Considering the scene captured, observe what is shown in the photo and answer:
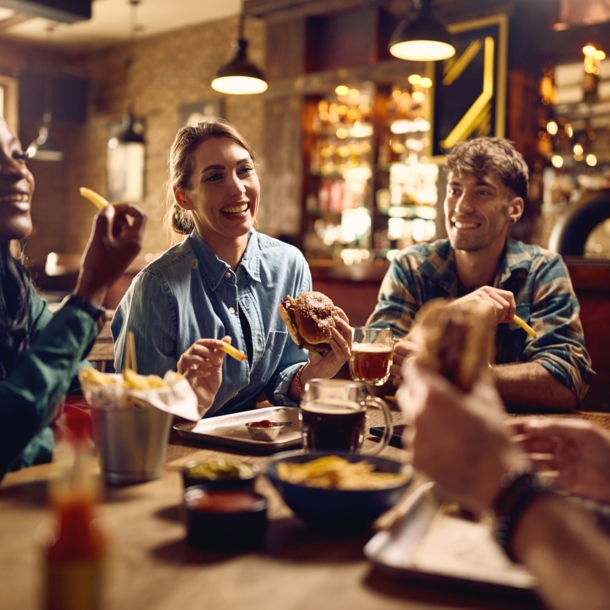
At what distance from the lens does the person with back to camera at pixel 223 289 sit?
204 cm

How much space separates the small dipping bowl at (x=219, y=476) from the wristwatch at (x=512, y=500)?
1.23ft

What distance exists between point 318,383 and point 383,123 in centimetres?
645

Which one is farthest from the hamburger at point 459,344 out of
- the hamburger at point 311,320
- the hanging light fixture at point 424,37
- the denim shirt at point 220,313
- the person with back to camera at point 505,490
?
the hanging light fixture at point 424,37

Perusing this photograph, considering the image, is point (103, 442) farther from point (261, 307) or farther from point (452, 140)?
point (452, 140)

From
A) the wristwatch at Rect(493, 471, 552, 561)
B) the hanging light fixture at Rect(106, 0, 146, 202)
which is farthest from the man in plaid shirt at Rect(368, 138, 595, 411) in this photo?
the hanging light fixture at Rect(106, 0, 146, 202)

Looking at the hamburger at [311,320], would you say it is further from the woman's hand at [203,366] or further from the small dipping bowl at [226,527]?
the small dipping bowl at [226,527]

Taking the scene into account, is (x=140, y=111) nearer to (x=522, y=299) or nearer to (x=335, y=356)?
(x=522, y=299)

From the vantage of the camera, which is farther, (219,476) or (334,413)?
(334,413)

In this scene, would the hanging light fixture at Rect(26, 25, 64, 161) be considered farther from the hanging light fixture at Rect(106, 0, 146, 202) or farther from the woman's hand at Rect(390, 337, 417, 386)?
the woman's hand at Rect(390, 337, 417, 386)

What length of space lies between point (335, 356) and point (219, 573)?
1210 millimetres

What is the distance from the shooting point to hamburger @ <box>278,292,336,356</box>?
198 centimetres

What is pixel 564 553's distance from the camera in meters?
0.82

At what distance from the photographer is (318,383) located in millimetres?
1332

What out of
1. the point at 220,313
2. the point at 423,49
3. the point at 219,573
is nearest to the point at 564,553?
the point at 219,573
